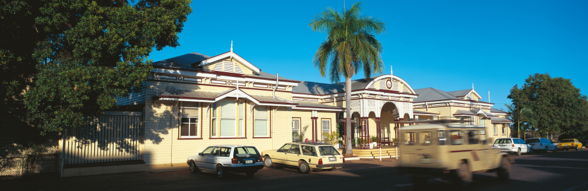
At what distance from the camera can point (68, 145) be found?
1412 centimetres

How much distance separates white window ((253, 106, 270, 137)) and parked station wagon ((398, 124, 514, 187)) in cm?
1041

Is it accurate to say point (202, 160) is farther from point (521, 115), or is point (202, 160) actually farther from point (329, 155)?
point (521, 115)

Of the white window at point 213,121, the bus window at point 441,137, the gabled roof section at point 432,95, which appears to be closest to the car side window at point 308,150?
the white window at point 213,121

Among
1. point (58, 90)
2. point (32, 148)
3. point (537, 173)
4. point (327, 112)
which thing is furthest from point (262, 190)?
point (327, 112)

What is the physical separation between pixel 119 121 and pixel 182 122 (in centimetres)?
298

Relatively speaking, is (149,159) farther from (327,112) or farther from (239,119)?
(327,112)

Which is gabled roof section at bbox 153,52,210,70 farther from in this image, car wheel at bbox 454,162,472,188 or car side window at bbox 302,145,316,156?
car wheel at bbox 454,162,472,188

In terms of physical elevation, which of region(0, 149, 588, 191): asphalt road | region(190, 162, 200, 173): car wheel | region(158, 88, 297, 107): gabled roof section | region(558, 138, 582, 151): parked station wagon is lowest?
region(558, 138, 582, 151): parked station wagon

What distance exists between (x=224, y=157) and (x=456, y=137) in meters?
7.94

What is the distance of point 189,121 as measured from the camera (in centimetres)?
1783

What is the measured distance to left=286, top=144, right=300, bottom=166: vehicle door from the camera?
15.5 metres

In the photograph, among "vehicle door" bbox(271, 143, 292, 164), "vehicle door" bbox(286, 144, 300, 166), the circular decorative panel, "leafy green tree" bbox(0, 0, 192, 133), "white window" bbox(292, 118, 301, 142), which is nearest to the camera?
"leafy green tree" bbox(0, 0, 192, 133)

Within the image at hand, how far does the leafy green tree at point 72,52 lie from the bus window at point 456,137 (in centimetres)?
1001

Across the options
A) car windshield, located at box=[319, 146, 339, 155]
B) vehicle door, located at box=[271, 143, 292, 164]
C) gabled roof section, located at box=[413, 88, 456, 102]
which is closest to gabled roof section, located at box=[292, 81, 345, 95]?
gabled roof section, located at box=[413, 88, 456, 102]
